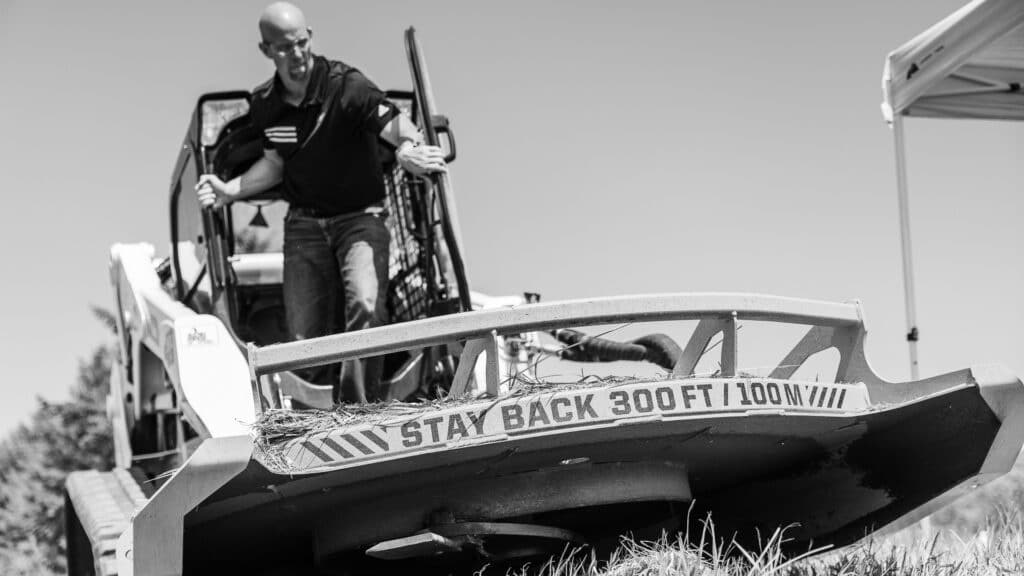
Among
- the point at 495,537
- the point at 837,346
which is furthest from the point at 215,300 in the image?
the point at 837,346

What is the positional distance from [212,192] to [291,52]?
726 millimetres

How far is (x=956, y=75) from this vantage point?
8758 millimetres

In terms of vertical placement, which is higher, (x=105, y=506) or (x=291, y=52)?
(x=291, y=52)

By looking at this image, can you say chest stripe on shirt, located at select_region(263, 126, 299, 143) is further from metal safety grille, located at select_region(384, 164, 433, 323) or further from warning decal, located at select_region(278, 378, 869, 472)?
warning decal, located at select_region(278, 378, 869, 472)

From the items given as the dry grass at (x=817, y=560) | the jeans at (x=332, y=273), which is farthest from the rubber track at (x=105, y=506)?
the dry grass at (x=817, y=560)

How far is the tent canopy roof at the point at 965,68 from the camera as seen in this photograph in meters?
7.68

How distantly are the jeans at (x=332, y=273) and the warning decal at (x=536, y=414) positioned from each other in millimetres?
1869

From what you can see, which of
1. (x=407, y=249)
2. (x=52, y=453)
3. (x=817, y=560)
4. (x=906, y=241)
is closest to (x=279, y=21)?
(x=407, y=249)

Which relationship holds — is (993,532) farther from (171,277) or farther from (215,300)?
(171,277)

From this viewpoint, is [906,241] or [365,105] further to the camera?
[906,241]

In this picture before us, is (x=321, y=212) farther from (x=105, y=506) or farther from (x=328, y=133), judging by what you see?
(x=105, y=506)

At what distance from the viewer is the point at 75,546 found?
5504mm

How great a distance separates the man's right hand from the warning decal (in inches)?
89.2

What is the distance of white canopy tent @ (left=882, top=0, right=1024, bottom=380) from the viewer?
7.70 meters
